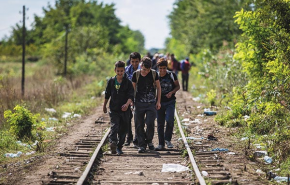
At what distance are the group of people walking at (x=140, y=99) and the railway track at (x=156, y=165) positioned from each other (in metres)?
0.37

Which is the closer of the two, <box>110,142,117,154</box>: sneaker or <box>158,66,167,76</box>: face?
<box>110,142,117,154</box>: sneaker

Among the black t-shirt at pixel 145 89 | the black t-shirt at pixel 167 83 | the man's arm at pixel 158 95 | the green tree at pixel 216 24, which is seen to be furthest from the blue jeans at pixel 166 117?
the green tree at pixel 216 24

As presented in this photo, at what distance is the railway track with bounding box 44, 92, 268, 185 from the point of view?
672 centimetres

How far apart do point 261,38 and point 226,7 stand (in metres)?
21.3

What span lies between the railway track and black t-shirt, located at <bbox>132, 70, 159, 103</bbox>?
1157 millimetres

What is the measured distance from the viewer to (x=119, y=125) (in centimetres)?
876

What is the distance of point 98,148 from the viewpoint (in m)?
8.62

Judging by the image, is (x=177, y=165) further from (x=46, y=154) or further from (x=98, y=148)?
(x=46, y=154)

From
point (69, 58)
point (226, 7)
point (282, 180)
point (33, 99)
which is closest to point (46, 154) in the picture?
point (282, 180)

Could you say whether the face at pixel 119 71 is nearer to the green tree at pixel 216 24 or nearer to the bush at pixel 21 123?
the bush at pixel 21 123

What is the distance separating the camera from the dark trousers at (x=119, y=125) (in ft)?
28.1

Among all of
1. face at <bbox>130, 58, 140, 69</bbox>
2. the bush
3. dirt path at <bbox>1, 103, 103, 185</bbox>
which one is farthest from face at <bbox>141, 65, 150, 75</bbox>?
the bush

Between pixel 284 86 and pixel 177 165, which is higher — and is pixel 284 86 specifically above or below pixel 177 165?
above

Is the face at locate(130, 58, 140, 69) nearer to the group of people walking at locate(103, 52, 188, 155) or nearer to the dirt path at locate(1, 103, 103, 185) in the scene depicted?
the group of people walking at locate(103, 52, 188, 155)
